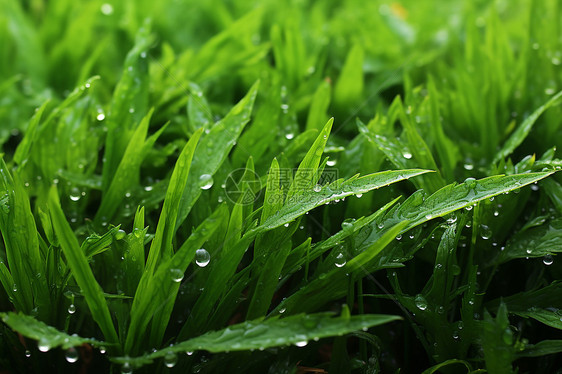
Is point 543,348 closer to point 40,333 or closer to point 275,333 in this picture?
point 275,333

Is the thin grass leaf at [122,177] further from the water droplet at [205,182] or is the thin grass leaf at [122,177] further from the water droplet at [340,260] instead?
the water droplet at [340,260]

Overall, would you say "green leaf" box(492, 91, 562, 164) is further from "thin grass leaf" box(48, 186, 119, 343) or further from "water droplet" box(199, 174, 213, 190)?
"thin grass leaf" box(48, 186, 119, 343)

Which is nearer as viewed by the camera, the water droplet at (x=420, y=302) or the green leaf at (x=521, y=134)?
the water droplet at (x=420, y=302)

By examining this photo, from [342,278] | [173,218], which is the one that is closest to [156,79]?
[173,218]

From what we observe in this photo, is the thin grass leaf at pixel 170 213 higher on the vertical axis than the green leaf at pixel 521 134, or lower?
higher

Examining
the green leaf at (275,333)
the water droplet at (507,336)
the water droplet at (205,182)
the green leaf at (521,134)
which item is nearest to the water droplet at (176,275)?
the green leaf at (275,333)

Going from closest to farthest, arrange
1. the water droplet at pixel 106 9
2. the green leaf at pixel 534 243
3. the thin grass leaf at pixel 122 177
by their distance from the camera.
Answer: the green leaf at pixel 534 243, the thin grass leaf at pixel 122 177, the water droplet at pixel 106 9

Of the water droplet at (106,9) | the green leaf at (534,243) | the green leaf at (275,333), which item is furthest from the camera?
the water droplet at (106,9)

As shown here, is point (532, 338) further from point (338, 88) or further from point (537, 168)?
point (338, 88)
